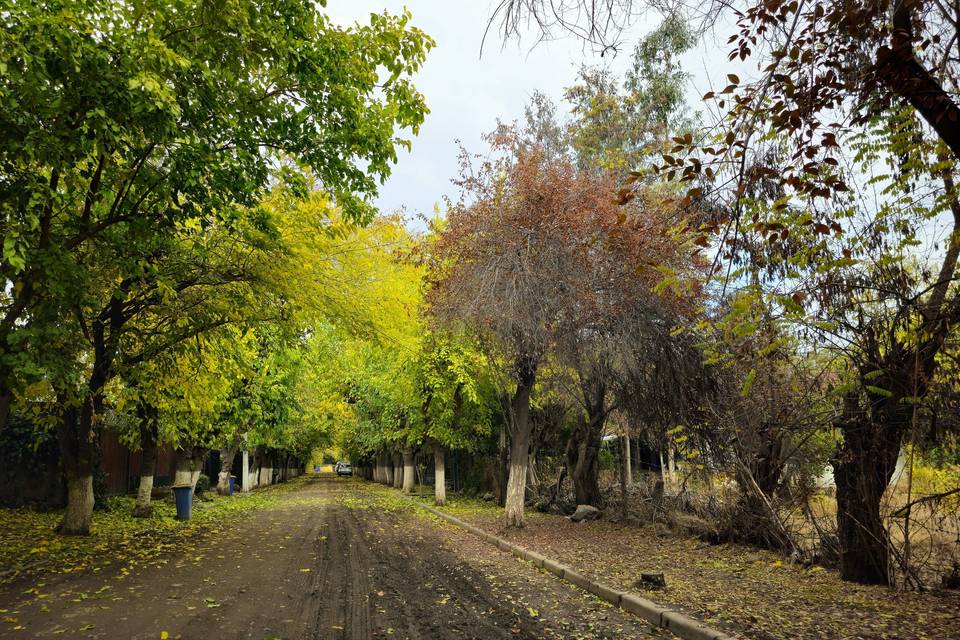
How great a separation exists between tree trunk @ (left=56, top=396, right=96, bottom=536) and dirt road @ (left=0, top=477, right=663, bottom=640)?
2.68m

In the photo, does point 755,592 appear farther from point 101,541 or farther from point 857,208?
point 101,541

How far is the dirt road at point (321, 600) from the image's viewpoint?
240 inches

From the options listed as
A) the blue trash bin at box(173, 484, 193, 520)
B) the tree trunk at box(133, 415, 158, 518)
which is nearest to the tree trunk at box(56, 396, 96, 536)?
the tree trunk at box(133, 415, 158, 518)

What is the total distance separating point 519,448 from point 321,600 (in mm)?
8527

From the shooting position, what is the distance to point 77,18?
19.6ft

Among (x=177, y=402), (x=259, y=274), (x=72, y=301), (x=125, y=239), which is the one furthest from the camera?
(x=177, y=402)

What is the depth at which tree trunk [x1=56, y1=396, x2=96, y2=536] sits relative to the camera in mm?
12242

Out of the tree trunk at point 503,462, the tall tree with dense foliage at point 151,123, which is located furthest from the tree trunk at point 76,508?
the tree trunk at point 503,462

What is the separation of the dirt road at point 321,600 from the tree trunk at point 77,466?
8.79 ft

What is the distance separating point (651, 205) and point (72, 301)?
10.6 metres

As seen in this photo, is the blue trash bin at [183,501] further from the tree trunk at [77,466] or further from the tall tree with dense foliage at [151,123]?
the tall tree with dense foliage at [151,123]

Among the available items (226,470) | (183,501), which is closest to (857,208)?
(183,501)

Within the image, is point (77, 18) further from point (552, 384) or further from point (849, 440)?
point (552, 384)

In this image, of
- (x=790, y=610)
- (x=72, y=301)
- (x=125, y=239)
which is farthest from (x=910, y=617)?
(x=72, y=301)
